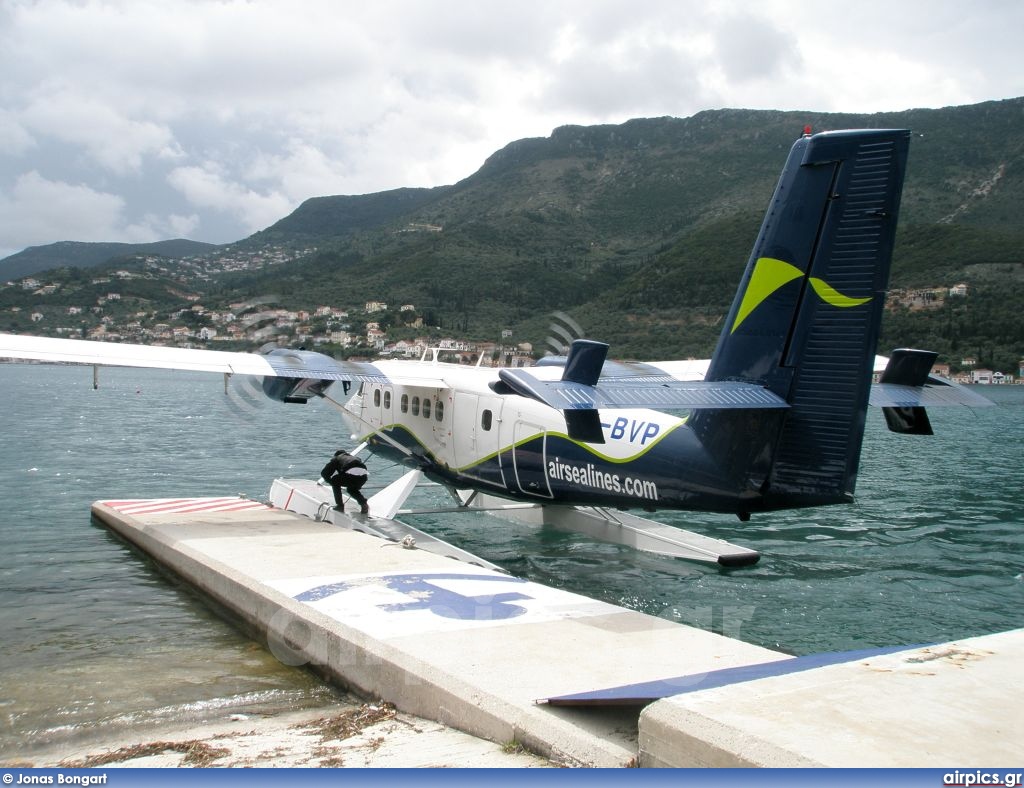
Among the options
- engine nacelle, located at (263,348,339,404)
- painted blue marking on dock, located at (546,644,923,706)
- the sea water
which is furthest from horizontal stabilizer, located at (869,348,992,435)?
engine nacelle, located at (263,348,339,404)

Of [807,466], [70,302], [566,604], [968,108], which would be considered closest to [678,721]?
[566,604]

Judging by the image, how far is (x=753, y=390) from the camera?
8969 mm

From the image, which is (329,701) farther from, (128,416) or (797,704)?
(128,416)

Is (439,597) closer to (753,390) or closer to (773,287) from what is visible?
(753,390)

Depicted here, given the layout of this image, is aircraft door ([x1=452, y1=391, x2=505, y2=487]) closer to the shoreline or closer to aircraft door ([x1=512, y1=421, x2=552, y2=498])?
aircraft door ([x1=512, y1=421, x2=552, y2=498])

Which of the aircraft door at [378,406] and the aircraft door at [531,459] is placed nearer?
the aircraft door at [531,459]

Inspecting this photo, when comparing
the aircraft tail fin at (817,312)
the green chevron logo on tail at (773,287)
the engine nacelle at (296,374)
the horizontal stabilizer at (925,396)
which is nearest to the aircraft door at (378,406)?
the engine nacelle at (296,374)

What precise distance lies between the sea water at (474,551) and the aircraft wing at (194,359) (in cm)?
88

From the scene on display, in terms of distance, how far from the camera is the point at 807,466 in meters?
8.85

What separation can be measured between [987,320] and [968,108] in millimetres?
73522

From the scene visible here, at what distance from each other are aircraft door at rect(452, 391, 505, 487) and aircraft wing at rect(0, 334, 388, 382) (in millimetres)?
1470

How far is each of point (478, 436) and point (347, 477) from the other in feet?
7.26

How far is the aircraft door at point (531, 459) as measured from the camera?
12.1 m
